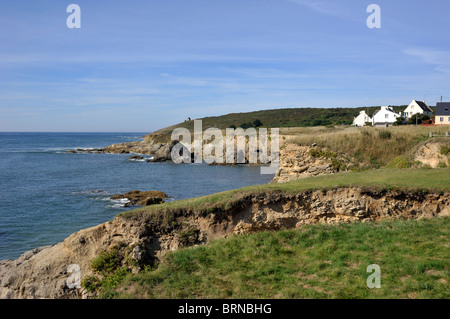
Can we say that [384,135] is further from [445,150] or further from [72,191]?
[72,191]

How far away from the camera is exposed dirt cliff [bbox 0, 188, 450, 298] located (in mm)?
13031

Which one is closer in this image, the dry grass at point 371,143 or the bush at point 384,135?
the dry grass at point 371,143

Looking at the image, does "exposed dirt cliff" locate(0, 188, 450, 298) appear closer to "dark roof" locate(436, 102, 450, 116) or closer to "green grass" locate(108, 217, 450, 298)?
"green grass" locate(108, 217, 450, 298)

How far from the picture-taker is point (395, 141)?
29.2m

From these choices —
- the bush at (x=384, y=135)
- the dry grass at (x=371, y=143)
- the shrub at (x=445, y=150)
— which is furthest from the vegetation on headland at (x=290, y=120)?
the shrub at (x=445, y=150)

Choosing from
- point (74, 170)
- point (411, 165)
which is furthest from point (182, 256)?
point (74, 170)

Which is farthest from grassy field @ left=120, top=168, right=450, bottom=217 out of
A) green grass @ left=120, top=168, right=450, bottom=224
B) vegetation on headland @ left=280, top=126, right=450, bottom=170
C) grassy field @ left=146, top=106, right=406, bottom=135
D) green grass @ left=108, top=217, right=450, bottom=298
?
grassy field @ left=146, top=106, right=406, bottom=135

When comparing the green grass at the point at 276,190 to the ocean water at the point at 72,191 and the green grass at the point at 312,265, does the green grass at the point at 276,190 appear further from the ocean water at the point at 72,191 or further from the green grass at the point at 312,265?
the ocean water at the point at 72,191

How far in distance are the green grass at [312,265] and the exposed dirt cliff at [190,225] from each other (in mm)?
1086

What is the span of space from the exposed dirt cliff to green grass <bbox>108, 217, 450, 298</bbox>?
1086 millimetres

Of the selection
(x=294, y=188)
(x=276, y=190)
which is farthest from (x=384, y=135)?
(x=276, y=190)

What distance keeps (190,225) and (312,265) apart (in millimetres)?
5108

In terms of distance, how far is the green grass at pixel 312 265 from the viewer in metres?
9.20
